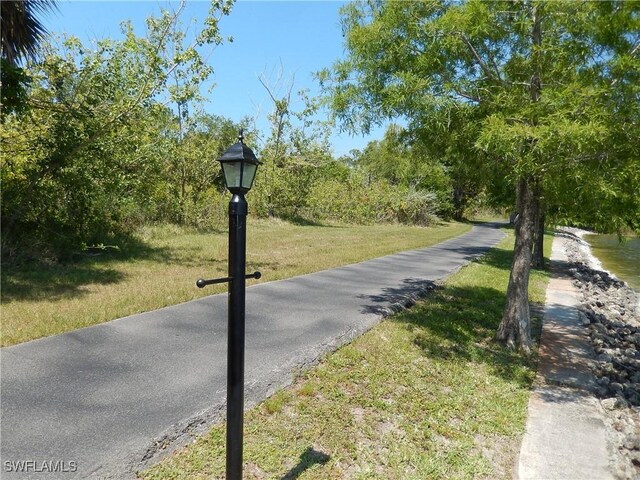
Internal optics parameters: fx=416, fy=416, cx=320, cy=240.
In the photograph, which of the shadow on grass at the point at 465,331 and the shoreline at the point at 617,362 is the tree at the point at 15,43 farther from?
the shoreline at the point at 617,362

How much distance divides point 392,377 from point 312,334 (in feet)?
4.80

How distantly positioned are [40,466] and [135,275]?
617 cm

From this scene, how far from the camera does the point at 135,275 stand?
868cm

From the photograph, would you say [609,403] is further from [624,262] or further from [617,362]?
[624,262]

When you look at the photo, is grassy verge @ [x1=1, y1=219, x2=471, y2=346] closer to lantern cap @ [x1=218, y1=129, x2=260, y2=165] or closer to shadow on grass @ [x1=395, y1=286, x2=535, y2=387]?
shadow on grass @ [x1=395, y1=286, x2=535, y2=387]

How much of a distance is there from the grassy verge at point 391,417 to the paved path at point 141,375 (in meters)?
0.30

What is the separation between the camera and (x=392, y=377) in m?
4.83

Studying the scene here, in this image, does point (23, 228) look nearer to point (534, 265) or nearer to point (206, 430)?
point (206, 430)

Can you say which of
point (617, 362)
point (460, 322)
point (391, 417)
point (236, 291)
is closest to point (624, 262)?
point (617, 362)

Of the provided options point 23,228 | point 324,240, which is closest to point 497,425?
point 23,228

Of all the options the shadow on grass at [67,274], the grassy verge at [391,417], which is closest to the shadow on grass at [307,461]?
the grassy verge at [391,417]

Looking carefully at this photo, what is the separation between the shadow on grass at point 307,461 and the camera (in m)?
3.10

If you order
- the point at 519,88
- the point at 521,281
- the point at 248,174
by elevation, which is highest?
the point at 519,88

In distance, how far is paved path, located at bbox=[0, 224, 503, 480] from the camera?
3113 millimetres
